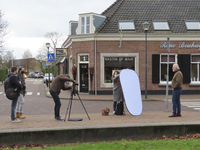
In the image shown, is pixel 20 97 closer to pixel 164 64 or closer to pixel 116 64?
pixel 116 64

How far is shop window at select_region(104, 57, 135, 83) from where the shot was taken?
61.8 feet

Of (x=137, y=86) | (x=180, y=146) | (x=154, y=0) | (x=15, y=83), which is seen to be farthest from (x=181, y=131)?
(x=154, y=0)

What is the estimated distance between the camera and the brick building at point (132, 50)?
18.6 meters

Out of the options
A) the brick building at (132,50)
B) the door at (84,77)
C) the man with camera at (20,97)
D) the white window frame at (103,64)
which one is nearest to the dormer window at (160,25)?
the brick building at (132,50)

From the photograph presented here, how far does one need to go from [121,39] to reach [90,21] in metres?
2.82

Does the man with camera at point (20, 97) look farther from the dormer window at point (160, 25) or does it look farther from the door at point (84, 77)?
the dormer window at point (160, 25)

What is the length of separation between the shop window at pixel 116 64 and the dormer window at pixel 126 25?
7.57 feet

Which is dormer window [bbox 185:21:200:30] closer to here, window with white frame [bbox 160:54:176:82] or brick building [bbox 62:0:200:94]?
brick building [bbox 62:0:200:94]

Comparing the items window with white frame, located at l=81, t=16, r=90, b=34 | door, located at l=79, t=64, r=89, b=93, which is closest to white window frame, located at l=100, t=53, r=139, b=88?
door, located at l=79, t=64, r=89, b=93

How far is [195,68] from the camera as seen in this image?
19141mm

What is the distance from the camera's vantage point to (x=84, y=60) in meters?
19.3

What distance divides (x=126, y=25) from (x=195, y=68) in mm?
6349

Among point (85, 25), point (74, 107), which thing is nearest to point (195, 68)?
point (85, 25)

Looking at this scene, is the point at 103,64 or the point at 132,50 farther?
the point at 103,64
